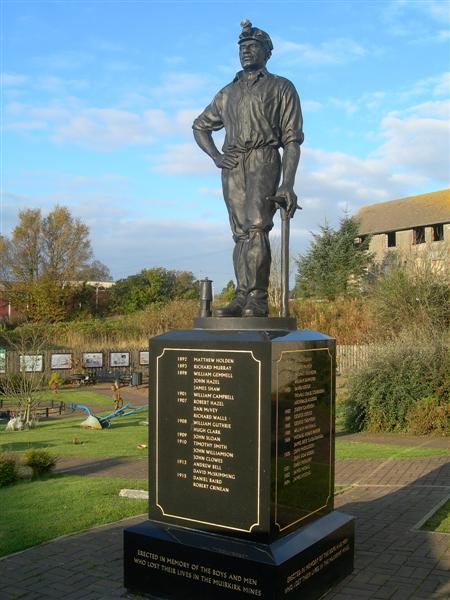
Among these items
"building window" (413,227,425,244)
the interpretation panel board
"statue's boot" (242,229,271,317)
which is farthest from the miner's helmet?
"building window" (413,227,425,244)

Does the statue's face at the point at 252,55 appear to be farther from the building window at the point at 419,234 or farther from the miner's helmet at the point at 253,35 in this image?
the building window at the point at 419,234

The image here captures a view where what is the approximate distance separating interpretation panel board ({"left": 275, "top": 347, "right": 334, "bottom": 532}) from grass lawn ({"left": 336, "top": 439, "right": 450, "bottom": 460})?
6.54m

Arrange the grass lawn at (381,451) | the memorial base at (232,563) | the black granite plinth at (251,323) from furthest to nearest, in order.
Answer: the grass lawn at (381,451) < the black granite plinth at (251,323) < the memorial base at (232,563)

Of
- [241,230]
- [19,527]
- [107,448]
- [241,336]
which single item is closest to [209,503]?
[241,336]

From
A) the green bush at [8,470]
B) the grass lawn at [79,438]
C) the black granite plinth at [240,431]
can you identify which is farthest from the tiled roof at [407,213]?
the black granite plinth at [240,431]

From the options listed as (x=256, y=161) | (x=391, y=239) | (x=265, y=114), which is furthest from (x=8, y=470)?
(x=391, y=239)

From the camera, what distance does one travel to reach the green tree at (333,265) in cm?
3584

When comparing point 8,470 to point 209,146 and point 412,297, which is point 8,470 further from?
point 412,297

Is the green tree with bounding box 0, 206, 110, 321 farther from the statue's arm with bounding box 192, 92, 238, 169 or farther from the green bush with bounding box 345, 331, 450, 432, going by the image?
the statue's arm with bounding box 192, 92, 238, 169

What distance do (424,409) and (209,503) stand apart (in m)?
11.1

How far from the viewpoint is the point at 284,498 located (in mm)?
4840

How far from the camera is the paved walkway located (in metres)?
5.08

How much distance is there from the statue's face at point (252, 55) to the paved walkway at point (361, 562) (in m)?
4.70

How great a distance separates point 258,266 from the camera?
225 inches
